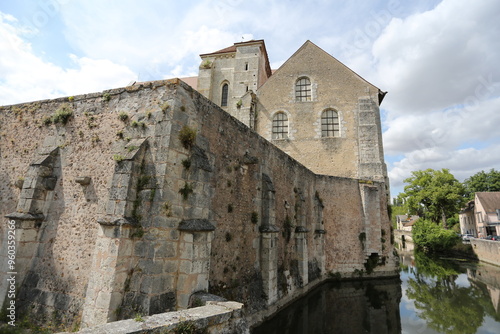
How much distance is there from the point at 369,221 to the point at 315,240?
4.05m

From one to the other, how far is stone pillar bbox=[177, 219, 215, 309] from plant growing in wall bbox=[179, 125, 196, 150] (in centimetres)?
164

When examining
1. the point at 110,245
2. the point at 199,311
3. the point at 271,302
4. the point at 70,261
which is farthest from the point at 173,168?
the point at 271,302

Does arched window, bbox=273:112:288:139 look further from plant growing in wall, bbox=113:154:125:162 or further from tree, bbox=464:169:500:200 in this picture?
tree, bbox=464:169:500:200

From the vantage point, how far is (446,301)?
1224 cm

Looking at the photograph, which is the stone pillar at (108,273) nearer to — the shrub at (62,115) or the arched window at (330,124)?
the shrub at (62,115)

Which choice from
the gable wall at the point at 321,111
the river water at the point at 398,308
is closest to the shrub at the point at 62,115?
the river water at the point at 398,308

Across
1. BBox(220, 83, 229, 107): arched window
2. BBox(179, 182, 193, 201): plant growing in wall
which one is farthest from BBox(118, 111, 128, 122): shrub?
BBox(220, 83, 229, 107): arched window

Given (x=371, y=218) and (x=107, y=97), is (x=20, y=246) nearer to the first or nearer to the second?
(x=107, y=97)

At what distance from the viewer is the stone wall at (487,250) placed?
827 inches

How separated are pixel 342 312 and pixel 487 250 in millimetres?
19274

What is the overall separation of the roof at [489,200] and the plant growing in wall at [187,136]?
4313 centimetres

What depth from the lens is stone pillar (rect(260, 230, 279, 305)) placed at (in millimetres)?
8695

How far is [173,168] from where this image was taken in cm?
569

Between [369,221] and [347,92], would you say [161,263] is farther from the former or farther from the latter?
[347,92]
